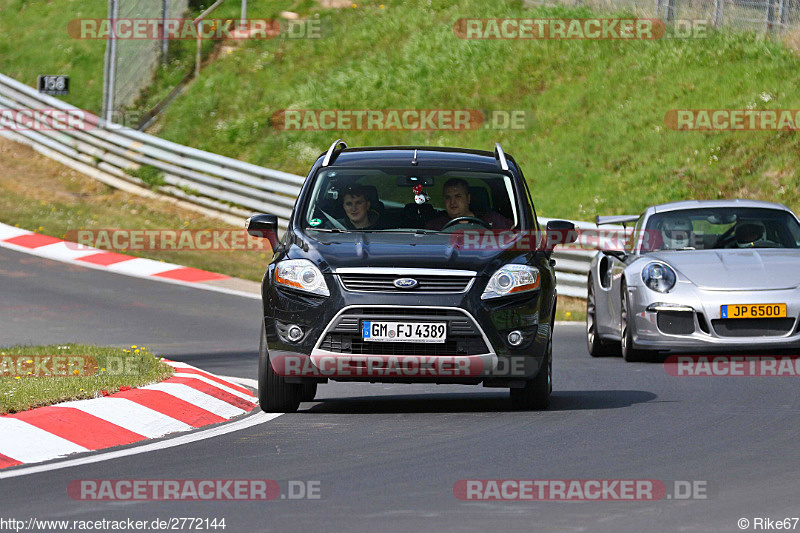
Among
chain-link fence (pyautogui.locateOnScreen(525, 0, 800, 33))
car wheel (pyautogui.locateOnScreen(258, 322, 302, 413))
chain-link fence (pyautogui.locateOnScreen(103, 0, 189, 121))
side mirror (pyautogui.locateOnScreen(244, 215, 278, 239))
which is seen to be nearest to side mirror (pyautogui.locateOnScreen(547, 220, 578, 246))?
side mirror (pyautogui.locateOnScreen(244, 215, 278, 239))

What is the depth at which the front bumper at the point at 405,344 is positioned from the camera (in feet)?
28.5

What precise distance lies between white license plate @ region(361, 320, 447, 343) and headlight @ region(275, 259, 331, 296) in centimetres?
35

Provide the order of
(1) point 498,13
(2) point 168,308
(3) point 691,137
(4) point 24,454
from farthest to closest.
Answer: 1. (1) point 498,13
2. (3) point 691,137
3. (2) point 168,308
4. (4) point 24,454

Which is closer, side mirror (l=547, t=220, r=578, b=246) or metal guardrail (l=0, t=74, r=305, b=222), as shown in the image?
side mirror (l=547, t=220, r=578, b=246)

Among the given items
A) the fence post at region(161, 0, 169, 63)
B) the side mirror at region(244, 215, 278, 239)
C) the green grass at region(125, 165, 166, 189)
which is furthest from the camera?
the fence post at region(161, 0, 169, 63)

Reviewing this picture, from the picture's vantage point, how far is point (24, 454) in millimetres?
7238

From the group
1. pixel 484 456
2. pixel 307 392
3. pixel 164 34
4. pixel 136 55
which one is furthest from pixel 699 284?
pixel 164 34

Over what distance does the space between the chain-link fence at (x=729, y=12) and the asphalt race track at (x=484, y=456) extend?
14.1 metres

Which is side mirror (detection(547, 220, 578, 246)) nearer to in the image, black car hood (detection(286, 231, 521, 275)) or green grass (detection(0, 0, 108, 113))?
black car hood (detection(286, 231, 521, 275))

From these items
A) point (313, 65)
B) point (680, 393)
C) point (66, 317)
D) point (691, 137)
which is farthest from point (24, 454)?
point (313, 65)

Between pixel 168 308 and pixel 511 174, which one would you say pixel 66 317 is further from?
pixel 511 174

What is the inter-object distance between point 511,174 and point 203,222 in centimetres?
1423

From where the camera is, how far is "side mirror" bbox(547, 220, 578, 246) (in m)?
9.70

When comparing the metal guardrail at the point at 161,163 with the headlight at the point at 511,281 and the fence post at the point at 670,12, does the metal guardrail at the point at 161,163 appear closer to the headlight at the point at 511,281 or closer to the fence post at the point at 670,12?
the fence post at the point at 670,12
